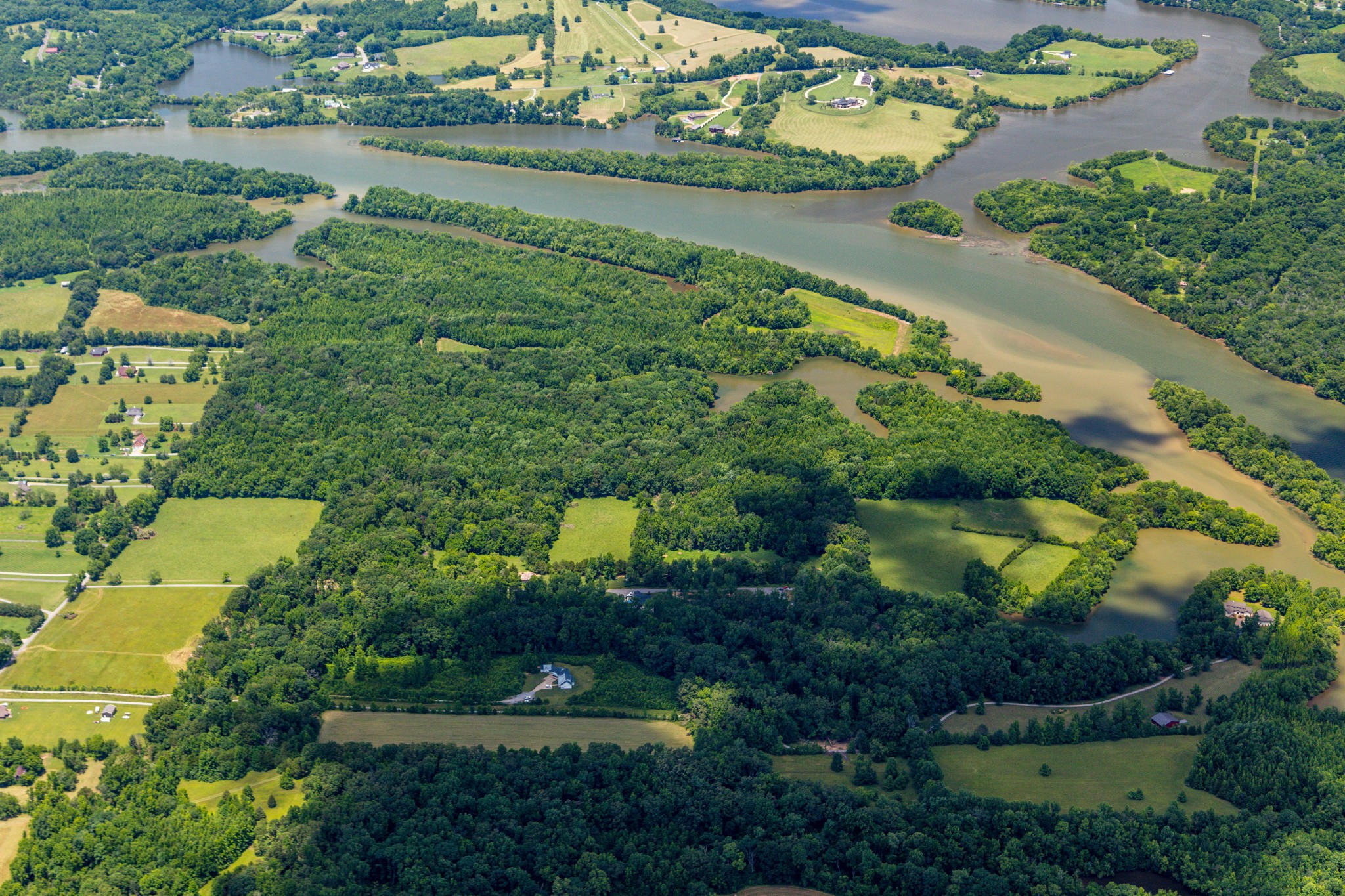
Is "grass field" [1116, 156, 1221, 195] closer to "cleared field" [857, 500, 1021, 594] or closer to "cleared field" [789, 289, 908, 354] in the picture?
"cleared field" [789, 289, 908, 354]

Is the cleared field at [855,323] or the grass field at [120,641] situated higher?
the cleared field at [855,323]

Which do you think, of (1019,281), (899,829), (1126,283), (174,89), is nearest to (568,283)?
(1019,281)

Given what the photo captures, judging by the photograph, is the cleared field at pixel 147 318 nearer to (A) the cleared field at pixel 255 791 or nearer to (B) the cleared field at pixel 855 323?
(B) the cleared field at pixel 855 323

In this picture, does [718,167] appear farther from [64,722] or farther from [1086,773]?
[64,722]

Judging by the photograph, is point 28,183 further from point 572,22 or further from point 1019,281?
point 1019,281

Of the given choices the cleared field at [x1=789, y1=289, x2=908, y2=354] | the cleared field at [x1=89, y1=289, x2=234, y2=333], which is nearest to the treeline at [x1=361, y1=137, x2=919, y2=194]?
the cleared field at [x1=789, y1=289, x2=908, y2=354]

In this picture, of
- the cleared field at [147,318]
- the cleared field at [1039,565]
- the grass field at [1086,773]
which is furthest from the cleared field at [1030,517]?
the cleared field at [147,318]

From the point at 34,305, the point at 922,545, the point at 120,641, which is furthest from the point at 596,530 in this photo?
the point at 34,305
